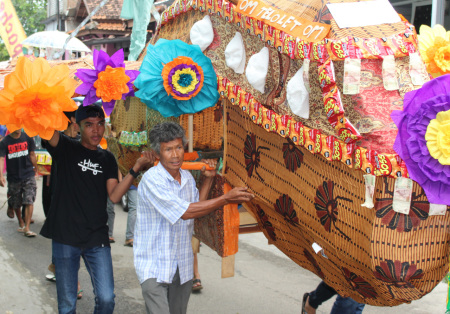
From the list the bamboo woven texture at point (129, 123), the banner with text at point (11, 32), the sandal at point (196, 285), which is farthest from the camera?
the banner with text at point (11, 32)

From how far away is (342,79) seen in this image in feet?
7.48

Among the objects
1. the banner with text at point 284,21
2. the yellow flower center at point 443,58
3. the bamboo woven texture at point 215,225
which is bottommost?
the bamboo woven texture at point 215,225

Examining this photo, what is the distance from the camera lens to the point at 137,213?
3.32 metres

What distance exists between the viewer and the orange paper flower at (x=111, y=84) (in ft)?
10.3

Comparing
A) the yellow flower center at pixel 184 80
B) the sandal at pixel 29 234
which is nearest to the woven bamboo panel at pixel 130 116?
the yellow flower center at pixel 184 80

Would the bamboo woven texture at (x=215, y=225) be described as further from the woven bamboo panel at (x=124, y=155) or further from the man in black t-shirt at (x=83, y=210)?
the woven bamboo panel at (x=124, y=155)

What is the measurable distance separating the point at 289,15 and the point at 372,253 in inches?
47.1

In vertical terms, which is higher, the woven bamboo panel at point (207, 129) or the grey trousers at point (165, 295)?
the woven bamboo panel at point (207, 129)

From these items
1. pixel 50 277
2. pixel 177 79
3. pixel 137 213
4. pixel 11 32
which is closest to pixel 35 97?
pixel 177 79

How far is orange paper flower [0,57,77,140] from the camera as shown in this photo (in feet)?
9.05

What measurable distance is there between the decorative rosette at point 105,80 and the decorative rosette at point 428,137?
5.54 feet

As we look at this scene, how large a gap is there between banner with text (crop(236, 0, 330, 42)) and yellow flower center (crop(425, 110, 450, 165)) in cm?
67

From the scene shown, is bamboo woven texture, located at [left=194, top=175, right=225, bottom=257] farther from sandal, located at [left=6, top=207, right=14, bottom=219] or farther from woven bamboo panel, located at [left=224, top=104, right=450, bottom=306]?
sandal, located at [left=6, top=207, right=14, bottom=219]

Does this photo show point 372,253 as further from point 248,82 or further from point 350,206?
point 248,82
